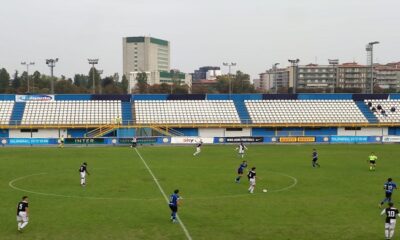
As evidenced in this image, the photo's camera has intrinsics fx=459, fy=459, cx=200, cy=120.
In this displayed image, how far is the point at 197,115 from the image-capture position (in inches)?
3073

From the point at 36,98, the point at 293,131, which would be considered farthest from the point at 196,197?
the point at 36,98

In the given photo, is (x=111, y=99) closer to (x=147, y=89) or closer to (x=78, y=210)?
(x=78, y=210)

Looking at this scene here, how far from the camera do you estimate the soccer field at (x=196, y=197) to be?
784 inches

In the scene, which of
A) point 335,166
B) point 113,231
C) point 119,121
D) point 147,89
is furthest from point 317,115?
point 147,89

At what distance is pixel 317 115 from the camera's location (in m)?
79.4

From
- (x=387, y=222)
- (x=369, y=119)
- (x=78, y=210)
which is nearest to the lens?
(x=387, y=222)

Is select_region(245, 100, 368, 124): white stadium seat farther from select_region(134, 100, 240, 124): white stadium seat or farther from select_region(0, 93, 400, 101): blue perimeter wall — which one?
select_region(134, 100, 240, 124): white stadium seat

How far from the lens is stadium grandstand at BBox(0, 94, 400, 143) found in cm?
7150

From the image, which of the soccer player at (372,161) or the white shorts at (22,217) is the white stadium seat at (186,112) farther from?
the white shorts at (22,217)

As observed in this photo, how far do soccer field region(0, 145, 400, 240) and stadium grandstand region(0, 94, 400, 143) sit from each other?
23281 mm

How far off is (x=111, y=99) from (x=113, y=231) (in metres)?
63.5

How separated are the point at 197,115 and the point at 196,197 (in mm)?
51035

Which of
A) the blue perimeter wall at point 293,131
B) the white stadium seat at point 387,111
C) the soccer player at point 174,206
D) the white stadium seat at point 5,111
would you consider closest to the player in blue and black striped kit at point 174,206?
the soccer player at point 174,206

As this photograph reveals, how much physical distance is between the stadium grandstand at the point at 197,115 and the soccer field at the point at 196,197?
917 inches
